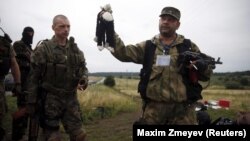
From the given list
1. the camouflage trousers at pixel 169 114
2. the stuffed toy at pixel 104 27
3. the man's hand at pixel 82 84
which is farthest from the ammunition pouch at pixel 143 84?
the man's hand at pixel 82 84

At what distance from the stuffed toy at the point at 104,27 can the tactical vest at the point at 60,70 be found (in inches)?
61.4

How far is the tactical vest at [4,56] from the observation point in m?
6.33

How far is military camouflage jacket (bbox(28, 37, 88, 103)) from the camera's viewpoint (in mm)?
5840

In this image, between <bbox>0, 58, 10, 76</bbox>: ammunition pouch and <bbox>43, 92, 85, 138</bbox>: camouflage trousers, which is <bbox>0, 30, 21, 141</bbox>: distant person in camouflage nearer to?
<bbox>0, 58, 10, 76</bbox>: ammunition pouch

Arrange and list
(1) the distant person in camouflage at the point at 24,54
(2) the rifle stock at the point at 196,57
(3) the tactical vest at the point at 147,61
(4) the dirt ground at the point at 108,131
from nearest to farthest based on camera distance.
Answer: (2) the rifle stock at the point at 196,57 < (3) the tactical vest at the point at 147,61 < (1) the distant person in camouflage at the point at 24,54 < (4) the dirt ground at the point at 108,131

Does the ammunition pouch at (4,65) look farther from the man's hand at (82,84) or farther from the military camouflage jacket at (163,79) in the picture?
the military camouflage jacket at (163,79)

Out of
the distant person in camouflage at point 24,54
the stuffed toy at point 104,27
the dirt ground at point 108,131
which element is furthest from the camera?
the dirt ground at point 108,131

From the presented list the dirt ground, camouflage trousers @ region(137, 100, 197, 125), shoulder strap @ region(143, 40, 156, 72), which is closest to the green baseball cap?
shoulder strap @ region(143, 40, 156, 72)

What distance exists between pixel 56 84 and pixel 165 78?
6.36 ft

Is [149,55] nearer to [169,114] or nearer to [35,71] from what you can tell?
[169,114]

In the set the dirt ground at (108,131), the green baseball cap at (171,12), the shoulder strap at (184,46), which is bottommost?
the dirt ground at (108,131)

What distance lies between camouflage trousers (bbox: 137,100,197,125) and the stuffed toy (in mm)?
1116

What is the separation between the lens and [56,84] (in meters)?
5.89

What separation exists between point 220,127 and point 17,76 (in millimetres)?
3758
